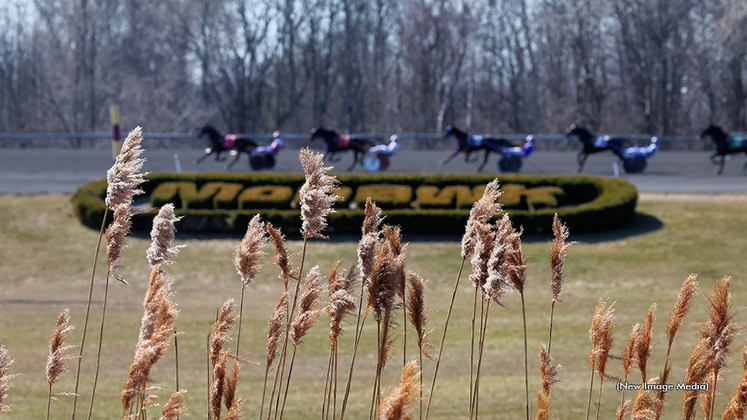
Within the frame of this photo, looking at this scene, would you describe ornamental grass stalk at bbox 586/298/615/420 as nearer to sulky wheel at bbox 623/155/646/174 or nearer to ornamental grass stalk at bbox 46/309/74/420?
ornamental grass stalk at bbox 46/309/74/420

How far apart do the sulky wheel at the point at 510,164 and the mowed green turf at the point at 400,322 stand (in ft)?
17.6

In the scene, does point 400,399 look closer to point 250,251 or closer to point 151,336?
point 151,336

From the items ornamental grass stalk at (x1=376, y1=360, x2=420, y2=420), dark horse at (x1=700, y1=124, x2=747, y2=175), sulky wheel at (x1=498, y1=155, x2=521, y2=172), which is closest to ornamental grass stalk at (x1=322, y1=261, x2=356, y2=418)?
ornamental grass stalk at (x1=376, y1=360, x2=420, y2=420)

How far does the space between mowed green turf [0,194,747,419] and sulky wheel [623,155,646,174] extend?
4409mm

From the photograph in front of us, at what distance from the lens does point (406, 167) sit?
884 inches

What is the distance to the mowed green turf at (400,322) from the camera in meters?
6.05

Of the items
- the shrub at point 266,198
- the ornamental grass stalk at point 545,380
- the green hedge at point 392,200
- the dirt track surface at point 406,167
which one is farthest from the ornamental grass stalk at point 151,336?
the dirt track surface at point 406,167

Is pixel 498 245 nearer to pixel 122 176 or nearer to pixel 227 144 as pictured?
pixel 122 176

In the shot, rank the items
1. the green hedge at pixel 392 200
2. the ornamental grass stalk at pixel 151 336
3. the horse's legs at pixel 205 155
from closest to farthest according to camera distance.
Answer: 1. the ornamental grass stalk at pixel 151 336
2. the green hedge at pixel 392 200
3. the horse's legs at pixel 205 155

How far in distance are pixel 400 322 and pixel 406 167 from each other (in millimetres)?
14864

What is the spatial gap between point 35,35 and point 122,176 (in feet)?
133

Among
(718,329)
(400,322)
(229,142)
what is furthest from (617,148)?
(718,329)

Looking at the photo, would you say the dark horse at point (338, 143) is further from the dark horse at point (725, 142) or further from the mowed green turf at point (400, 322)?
the dark horse at point (725, 142)

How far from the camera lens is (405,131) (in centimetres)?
3878
